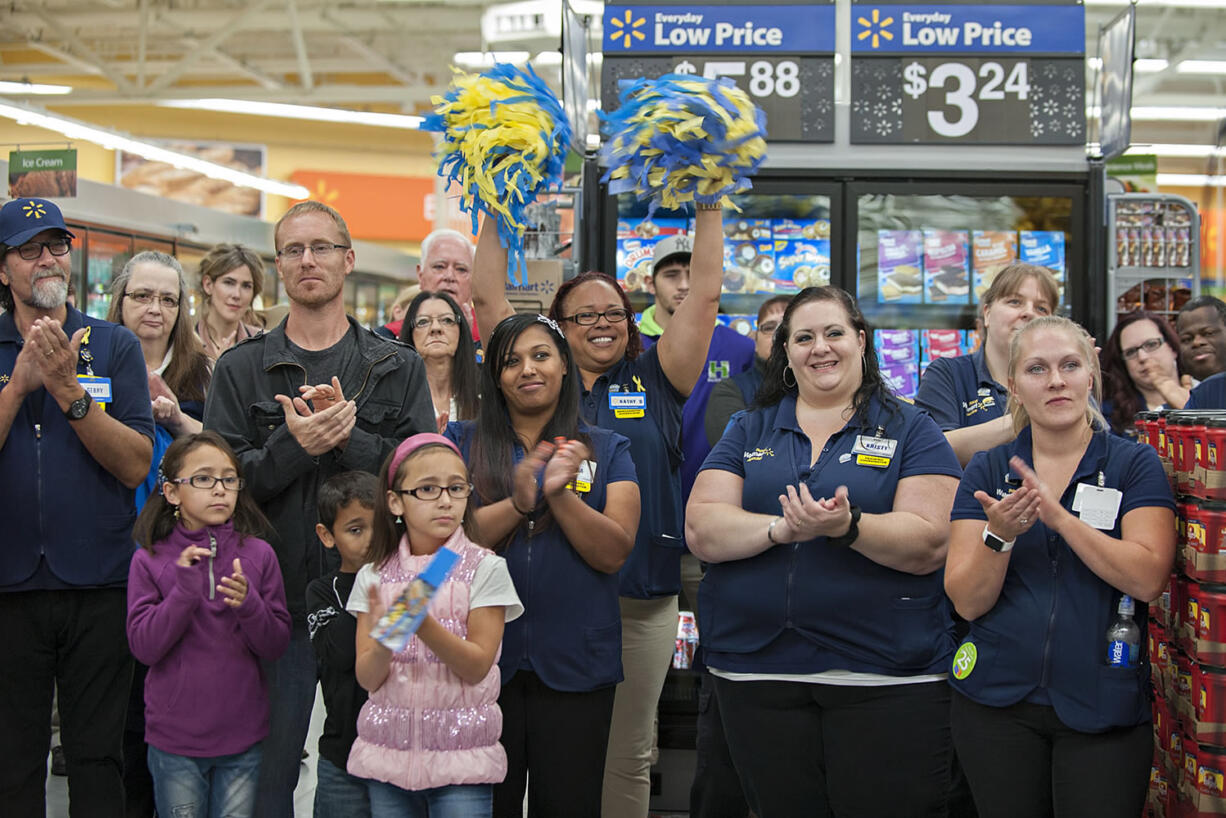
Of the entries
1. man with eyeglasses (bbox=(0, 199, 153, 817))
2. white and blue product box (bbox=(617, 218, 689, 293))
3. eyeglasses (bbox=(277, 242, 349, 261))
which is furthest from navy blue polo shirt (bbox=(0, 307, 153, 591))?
white and blue product box (bbox=(617, 218, 689, 293))

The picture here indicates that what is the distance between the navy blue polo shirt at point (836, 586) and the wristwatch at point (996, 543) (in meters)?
0.18

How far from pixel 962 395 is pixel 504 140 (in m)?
1.47

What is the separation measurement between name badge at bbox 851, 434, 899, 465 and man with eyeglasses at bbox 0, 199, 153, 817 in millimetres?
Answer: 1807

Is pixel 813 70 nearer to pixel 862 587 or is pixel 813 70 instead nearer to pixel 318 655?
pixel 862 587

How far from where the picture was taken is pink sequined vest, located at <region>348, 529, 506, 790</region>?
2283mm

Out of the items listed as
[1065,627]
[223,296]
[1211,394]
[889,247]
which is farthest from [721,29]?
[1065,627]

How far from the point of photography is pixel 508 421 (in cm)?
272

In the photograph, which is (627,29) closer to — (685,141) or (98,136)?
(685,141)

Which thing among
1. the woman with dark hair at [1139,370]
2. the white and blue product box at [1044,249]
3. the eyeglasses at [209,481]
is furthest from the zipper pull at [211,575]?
the white and blue product box at [1044,249]

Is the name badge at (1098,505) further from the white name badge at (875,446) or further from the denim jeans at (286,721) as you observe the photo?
the denim jeans at (286,721)

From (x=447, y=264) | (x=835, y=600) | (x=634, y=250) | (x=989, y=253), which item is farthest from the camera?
(x=989, y=253)

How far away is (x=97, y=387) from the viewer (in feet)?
9.81

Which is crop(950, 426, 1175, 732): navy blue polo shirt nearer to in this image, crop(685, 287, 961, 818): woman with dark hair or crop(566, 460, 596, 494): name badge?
crop(685, 287, 961, 818): woman with dark hair

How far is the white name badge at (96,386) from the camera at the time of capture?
2.97 m
